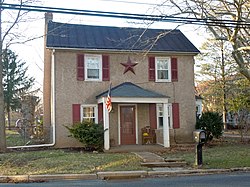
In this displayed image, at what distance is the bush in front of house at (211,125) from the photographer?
1962cm

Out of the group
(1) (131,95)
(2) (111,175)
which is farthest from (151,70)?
(2) (111,175)

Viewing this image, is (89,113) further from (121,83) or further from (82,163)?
(82,163)

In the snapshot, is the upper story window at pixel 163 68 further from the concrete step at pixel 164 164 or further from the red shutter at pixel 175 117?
the concrete step at pixel 164 164

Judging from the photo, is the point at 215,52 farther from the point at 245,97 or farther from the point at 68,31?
the point at 68,31

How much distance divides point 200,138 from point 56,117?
9353mm

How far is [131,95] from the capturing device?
1784cm

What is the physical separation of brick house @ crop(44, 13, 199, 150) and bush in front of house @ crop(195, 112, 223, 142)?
85cm

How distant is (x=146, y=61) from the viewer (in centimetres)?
2044

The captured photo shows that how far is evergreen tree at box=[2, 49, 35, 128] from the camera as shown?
4322 cm

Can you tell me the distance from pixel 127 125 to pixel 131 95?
273cm

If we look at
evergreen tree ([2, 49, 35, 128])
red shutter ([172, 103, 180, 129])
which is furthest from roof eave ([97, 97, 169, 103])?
evergreen tree ([2, 49, 35, 128])

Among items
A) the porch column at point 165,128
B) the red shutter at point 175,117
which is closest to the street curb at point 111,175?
the porch column at point 165,128

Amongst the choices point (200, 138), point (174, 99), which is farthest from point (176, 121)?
point (200, 138)

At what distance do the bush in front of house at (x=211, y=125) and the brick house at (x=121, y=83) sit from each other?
846mm
